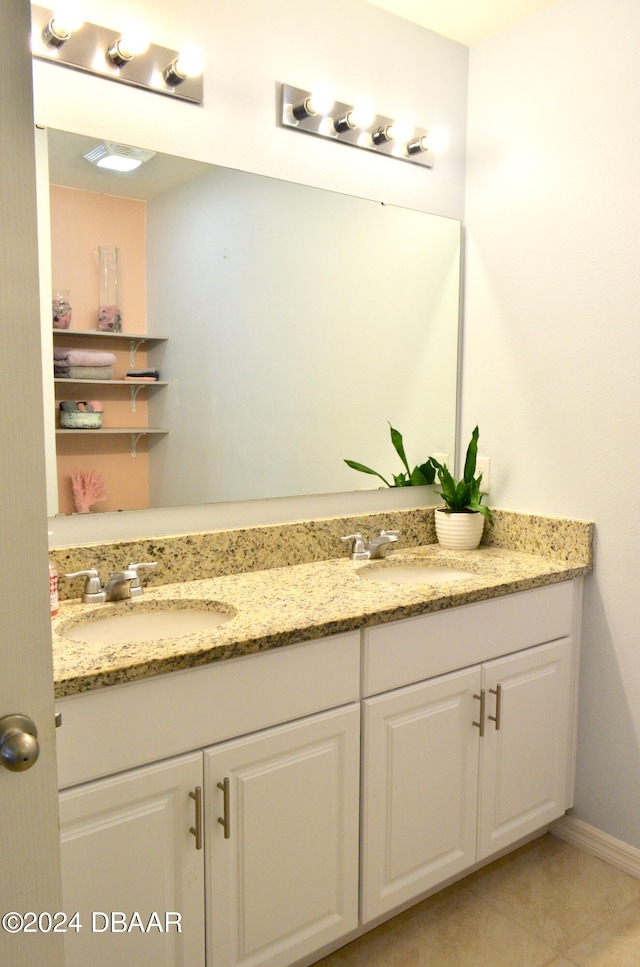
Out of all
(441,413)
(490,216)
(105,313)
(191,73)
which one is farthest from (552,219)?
(105,313)

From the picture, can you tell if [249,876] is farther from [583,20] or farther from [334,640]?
[583,20]

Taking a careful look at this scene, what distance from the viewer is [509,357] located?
7.54 ft

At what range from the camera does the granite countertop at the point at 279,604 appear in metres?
1.28

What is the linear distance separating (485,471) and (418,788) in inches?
40.8

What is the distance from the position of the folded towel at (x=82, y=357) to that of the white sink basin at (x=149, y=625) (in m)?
0.57

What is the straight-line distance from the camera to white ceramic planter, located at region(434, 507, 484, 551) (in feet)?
7.43

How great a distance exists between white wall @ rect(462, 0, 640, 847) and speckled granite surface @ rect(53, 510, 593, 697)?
13 cm

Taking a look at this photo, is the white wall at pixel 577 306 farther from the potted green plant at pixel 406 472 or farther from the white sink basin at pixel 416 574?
the white sink basin at pixel 416 574

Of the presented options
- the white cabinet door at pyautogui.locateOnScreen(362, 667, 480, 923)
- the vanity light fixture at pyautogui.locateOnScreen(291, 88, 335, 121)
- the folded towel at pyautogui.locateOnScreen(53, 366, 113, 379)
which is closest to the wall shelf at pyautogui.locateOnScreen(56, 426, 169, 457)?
the folded towel at pyautogui.locateOnScreen(53, 366, 113, 379)

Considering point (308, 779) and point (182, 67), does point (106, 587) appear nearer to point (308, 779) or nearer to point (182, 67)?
point (308, 779)

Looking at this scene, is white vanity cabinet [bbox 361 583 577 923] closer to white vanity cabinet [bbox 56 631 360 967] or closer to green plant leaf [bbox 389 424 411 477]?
white vanity cabinet [bbox 56 631 360 967]

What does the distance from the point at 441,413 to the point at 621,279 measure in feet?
2.20

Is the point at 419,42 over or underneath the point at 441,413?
over

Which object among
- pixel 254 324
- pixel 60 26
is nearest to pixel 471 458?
pixel 254 324
